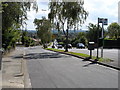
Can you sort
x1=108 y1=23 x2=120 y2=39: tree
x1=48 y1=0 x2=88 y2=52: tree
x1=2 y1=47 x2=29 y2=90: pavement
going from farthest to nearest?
1. x1=108 y1=23 x2=120 y2=39: tree
2. x1=48 y1=0 x2=88 y2=52: tree
3. x1=2 y1=47 x2=29 y2=90: pavement

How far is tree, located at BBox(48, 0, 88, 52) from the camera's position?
116ft

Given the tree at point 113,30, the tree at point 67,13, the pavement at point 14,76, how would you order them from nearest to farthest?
the pavement at point 14,76, the tree at point 67,13, the tree at point 113,30

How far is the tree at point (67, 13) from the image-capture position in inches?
1391

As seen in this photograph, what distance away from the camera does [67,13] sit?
3597 centimetres

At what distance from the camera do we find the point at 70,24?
37.8 meters

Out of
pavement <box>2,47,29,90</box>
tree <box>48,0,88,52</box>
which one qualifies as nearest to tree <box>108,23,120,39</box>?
tree <box>48,0,88,52</box>

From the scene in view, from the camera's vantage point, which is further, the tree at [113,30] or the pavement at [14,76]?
the tree at [113,30]

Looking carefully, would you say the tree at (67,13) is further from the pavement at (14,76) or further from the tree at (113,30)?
the tree at (113,30)

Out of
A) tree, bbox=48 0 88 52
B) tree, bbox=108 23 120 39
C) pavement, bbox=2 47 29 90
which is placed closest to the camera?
pavement, bbox=2 47 29 90

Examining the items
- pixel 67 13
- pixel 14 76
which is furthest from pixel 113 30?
pixel 14 76

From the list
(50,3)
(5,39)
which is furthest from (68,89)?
(50,3)

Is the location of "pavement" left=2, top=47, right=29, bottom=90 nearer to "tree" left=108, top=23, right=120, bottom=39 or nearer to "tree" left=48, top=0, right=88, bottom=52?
"tree" left=48, top=0, right=88, bottom=52

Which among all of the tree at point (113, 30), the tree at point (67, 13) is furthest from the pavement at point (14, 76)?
the tree at point (113, 30)

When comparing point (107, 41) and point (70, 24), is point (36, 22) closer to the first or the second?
point (107, 41)
